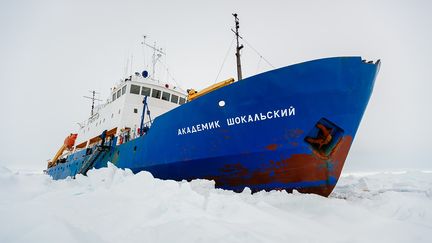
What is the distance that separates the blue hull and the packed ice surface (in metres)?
1.29

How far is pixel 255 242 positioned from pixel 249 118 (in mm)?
4278

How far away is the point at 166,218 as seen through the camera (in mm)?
2773

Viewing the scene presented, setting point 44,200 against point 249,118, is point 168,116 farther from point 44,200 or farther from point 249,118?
point 44,200

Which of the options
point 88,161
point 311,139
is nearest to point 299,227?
point 311,139

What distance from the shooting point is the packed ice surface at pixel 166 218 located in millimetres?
2299

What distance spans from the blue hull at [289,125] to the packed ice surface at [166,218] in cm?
129

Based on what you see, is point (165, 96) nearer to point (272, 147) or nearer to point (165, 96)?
point (165, 96)

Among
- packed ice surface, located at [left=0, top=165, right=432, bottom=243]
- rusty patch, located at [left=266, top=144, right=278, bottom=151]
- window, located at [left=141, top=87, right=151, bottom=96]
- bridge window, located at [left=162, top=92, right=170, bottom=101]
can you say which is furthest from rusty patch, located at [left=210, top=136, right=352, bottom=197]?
window, located at [left=141, top=87, right=151, bottom=96]

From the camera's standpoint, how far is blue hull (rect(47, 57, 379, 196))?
5890mm

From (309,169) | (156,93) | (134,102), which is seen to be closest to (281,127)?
(309,169)

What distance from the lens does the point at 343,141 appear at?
6.05 metres

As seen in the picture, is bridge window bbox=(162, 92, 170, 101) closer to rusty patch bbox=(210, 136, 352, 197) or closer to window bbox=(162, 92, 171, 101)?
window bbox=(162, 92, 171, 101)

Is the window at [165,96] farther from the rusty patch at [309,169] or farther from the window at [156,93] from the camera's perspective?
Result: the rusty patch at [309,169]

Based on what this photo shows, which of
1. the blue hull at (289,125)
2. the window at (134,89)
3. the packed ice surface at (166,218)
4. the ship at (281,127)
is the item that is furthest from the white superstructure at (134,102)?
the packed ice surface at (166,218)
